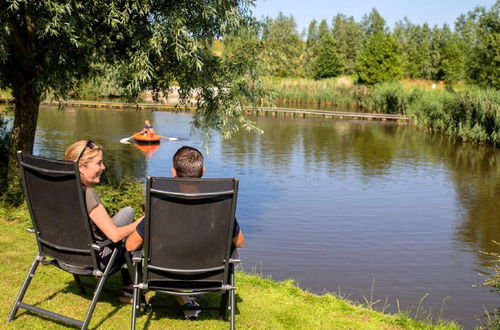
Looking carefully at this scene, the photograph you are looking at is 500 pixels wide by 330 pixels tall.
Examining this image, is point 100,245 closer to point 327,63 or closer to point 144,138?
point 144,138

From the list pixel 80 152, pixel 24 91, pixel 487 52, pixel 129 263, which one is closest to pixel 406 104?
pixel 487 52

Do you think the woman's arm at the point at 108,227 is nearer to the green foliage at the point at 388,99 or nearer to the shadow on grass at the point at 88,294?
the shadow on grass at the point at 88,294

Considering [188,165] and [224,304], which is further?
[224,304]

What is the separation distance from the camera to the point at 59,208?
438 centimetres

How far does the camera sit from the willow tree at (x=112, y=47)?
1011 cm

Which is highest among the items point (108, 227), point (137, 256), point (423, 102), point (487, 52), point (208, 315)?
point (487, 52)

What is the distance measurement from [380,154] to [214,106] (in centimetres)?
1732

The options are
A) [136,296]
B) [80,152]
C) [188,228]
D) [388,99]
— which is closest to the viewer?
[188,228]

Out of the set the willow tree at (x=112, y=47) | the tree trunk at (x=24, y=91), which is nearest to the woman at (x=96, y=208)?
the willow tree at (x=112, y=47)

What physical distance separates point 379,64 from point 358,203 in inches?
2200

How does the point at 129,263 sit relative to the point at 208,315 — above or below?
above

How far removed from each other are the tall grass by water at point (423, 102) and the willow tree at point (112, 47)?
2448 millimetres

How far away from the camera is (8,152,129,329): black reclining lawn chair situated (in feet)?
13.9

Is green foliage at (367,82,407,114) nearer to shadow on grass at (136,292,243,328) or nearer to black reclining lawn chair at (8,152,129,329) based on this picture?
shadow on grass at (136,292,243,328)
